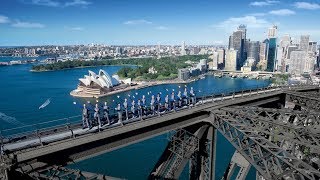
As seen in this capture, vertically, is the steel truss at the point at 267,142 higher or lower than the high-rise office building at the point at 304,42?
lower

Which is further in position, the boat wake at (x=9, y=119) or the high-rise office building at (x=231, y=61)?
the high-rise office building at (x=231, y=61)

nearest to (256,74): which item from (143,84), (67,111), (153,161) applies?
(143,84)

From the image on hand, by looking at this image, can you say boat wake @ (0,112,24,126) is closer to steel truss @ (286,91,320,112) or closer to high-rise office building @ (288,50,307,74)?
steel truss @ (286,91,320,112)

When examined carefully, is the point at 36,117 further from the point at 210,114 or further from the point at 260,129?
the point at 260,129

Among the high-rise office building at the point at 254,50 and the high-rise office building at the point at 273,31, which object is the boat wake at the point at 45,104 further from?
the high-rise office building at the point at 273,31

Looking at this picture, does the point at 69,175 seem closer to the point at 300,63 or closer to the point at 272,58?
the point at 300,63

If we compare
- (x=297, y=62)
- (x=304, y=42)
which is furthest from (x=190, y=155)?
(x=304, y=42)

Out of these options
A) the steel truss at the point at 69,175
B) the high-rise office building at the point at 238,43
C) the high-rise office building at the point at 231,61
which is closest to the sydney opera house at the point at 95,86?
the steel truss at the point at 69,175
